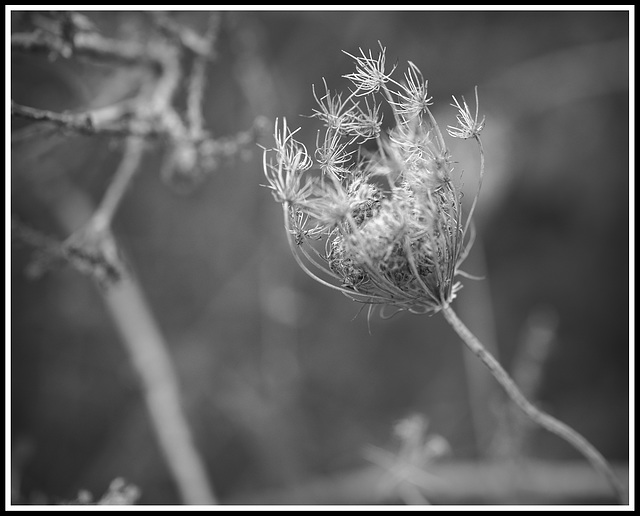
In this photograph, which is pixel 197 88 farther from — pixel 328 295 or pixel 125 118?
pixel 328 295

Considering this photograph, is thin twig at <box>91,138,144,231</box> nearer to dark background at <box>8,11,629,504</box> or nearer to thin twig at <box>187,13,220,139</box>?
thin twig at <box>187,13,220,139</box>

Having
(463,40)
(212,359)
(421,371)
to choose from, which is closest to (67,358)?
(212,359)

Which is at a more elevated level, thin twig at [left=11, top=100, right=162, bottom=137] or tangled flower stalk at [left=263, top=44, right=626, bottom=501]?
thin twig at [left=11, top=100, right=162, bottom=137]

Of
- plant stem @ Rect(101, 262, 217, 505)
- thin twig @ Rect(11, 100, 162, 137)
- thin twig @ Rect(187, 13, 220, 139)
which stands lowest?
plant stem @ Rect(101, 262, 217, 505)

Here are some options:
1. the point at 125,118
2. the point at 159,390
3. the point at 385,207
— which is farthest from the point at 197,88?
the point at 159,390

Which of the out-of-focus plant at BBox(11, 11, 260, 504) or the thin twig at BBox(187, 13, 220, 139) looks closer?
the out-of-focus plant at BBox(11, 11, 260, 504)

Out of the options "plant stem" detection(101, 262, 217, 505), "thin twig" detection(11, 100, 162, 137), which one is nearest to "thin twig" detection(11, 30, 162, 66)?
"thin twig" detection(11, 100, 162, 137)

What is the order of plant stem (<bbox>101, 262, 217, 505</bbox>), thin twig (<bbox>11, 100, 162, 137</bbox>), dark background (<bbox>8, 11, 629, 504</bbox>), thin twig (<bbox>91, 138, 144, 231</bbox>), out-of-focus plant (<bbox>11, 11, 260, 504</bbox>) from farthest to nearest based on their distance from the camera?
1. dark background (<bbox>8, 11, 629, 504</bbox>)
2. plant stem (<bbox>101, 262, 217, 505</bbox>)
3. thin twig (<bbox>91, 138, 144, 231</bbox>)
4. out-of-focus plant (<bbox>11, 11, 260, 504</bbox>)
5. thin twig (<bbox>11, 100, 162, 137</bbox>)

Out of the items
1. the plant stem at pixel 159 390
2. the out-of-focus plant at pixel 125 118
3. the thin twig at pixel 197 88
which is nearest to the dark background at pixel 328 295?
the plant stem at pixel 159 390
